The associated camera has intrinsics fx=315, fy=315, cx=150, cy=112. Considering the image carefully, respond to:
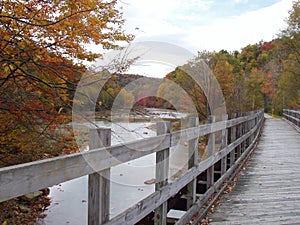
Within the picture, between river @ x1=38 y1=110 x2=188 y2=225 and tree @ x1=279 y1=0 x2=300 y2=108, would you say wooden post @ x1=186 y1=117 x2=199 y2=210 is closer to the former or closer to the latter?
river @ x1=38 y1=110 x2=188 y2=225

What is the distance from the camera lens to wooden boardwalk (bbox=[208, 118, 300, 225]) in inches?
165

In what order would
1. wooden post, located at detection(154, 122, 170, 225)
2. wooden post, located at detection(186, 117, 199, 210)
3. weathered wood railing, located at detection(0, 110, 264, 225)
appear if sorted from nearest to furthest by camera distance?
weathered wood railing, located at detection(0, 110, 264, 225), wooden post, located at detection(154, 122, 170, 225), wooden post, located at detection(186, 117, 199, 210)

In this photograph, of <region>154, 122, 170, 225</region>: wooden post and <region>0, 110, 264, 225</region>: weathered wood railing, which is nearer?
<region>0, 110, 264, 225</region>: weathered wood railing

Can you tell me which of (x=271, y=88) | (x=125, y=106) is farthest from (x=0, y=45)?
(x=271, y=88)

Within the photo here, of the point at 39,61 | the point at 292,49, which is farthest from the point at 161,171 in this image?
the point at 292,49

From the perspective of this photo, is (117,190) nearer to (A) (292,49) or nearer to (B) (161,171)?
(B) (161,171)

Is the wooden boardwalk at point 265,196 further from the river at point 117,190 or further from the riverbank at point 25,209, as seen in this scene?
the riverbank at point 25,209

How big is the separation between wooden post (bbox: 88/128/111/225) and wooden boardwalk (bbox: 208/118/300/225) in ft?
8.10

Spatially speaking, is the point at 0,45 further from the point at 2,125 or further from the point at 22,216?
A: the point at 22,216

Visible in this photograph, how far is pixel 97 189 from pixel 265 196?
3.97 metres

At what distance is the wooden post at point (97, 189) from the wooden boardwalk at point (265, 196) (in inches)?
97.2

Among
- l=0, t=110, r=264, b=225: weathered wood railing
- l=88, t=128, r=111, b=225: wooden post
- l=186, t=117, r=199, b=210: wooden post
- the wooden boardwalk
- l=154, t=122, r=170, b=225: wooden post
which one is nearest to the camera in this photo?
l=0, t=110, r=264, b=225: weathered wood railing

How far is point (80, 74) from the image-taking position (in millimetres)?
5422

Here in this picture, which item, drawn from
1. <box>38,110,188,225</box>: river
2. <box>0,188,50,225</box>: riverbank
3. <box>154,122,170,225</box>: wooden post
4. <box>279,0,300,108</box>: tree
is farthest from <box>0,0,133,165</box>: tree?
<box>279,0,300,108</box>: tree
